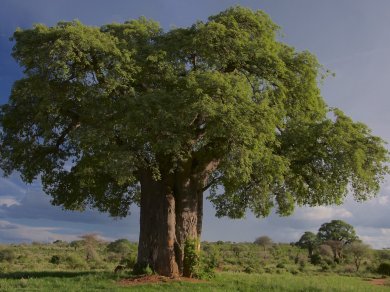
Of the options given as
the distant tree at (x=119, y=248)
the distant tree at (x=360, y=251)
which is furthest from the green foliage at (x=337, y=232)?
the distant tree at (x=119, y=248)

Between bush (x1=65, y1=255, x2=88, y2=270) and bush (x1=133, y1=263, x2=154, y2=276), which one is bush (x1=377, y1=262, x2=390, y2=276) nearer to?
bush (x1=65, y1=255, x2=88, y2=270)

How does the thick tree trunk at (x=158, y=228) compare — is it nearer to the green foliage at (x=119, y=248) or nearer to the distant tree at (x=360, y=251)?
the green foliage at (x=119, y=248)

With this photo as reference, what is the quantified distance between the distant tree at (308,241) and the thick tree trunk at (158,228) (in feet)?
241

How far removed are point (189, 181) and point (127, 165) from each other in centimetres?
560

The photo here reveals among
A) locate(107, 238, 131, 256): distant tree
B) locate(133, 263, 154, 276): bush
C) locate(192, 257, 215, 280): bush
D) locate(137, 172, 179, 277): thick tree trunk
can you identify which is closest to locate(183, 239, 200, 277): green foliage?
locate(192, 257, 215, 280): bush

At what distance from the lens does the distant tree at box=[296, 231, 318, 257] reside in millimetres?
93438

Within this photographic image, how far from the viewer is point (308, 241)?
324 ft

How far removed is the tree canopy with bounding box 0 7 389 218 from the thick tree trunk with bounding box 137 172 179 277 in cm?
106

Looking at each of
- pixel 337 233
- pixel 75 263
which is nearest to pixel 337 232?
pixel 337 233

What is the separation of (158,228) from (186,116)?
20.9ft

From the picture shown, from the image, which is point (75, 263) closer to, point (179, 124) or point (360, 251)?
point (179, 124)

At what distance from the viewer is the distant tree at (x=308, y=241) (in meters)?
93.4

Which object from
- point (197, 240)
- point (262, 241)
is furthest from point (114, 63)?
point (262, 241)

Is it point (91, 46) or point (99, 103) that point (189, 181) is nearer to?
point (99, 103)
